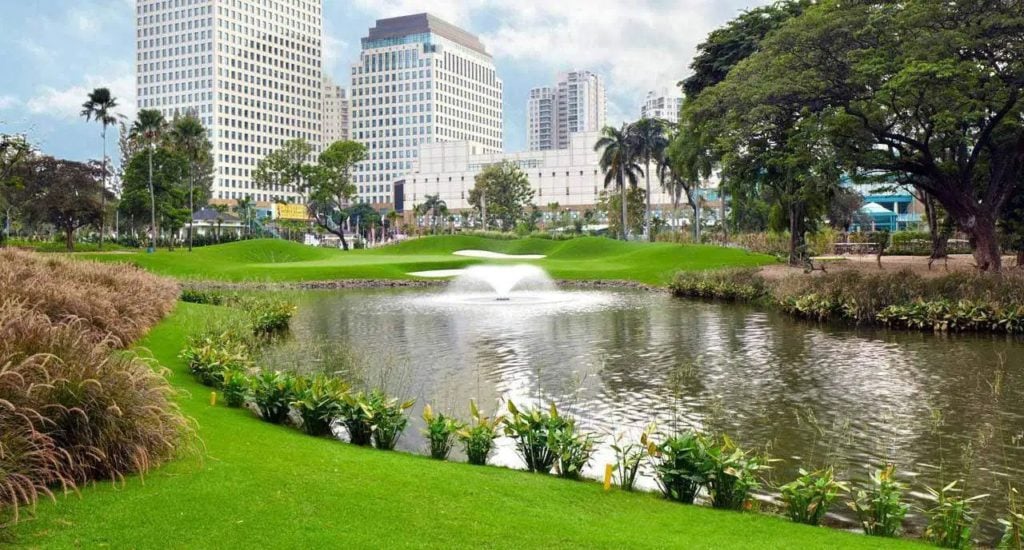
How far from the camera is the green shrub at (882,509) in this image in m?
7.65

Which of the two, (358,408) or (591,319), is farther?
(591,319)

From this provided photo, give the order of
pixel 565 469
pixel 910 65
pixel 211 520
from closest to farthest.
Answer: pixel 211 520 < pixel 565 469 < pixel 910 65

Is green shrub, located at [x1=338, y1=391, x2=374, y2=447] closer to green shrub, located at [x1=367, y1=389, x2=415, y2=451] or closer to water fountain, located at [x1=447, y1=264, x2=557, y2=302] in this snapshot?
green shrub, located at [x1=367, y1=389, x2=415, y2=451]

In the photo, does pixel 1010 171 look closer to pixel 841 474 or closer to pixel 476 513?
pixel 841 474

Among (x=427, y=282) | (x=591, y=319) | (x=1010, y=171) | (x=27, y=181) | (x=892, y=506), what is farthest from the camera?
(x=27, y=181)

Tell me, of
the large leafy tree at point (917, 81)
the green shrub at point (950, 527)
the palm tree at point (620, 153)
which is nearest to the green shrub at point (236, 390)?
the green shrub at point (950, 527)

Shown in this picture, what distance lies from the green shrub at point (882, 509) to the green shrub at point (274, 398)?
7.22 meters

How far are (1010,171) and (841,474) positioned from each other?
98.4ft

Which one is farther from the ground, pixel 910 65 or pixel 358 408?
pixel 910 65

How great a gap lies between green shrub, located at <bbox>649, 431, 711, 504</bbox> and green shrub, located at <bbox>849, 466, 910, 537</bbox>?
1495 millimetres

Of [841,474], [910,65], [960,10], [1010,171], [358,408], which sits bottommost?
[841,474]

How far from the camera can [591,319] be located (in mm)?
28016

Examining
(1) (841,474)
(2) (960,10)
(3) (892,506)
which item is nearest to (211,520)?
(3) (892,506)

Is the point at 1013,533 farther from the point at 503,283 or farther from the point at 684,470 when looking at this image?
the point at 503,283
